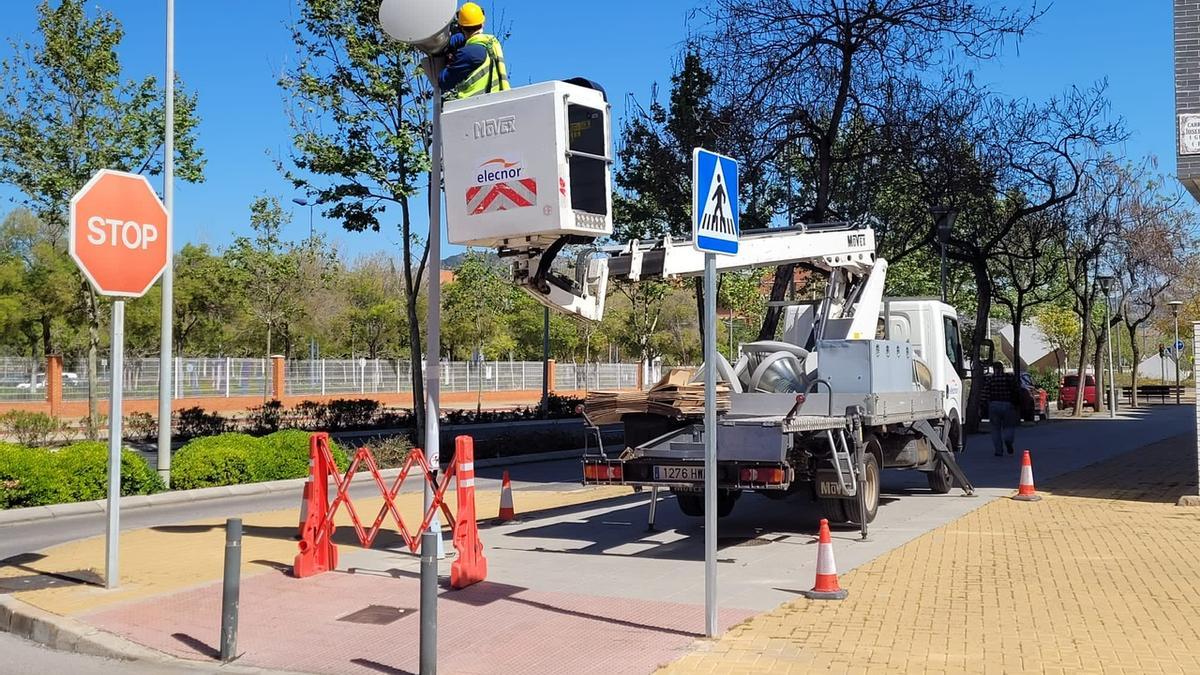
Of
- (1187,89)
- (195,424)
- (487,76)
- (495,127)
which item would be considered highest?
(1187,89)

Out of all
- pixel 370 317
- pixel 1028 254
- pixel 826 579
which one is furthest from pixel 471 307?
pixel 826 579

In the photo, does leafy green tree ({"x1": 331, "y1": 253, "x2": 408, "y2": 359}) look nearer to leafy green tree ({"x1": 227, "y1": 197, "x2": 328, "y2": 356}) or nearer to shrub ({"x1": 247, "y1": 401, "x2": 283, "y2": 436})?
leafy green tree ({"x1": 227, "y1": 197, "x2": 328, "y2": 356})

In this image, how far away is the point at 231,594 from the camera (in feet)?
23.9

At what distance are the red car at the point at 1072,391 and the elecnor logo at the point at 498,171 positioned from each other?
40925mm

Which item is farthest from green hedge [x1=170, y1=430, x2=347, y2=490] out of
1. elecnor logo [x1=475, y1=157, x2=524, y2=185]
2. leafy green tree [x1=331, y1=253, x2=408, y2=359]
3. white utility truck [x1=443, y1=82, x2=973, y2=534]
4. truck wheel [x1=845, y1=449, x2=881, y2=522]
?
leafy green tree [x1=331, y1=253, x2=408, y2=359]

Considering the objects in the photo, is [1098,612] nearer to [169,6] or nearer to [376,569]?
[376,569]

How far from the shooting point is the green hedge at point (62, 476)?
1476 centimetres

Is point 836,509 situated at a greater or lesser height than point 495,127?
lesser

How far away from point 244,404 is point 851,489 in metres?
32.7

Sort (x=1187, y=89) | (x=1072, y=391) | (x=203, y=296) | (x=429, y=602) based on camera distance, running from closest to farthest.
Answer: (x=429, y=602) → (x=1187, y=89) → (x=203, y=296) → (x=1072, y=391)

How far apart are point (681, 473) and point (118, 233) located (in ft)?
17.9

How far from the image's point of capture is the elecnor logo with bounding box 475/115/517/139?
9484 millimetres

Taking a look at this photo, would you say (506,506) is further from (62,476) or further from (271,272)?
(271,272)

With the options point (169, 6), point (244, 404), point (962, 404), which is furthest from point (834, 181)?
point (244, 404)
